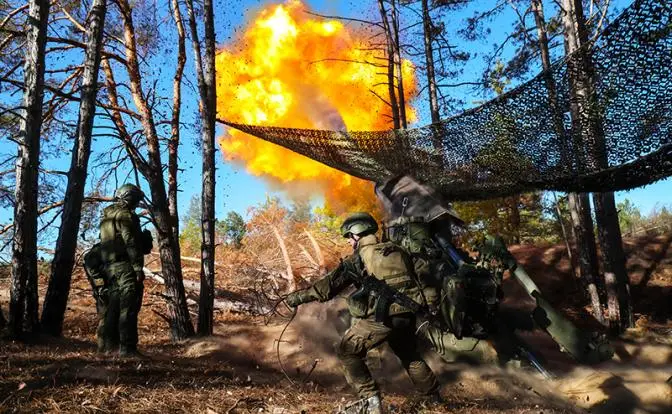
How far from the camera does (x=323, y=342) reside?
24.0 ft

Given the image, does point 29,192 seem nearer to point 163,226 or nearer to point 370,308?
point 163,226

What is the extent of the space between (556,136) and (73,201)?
5828 mm

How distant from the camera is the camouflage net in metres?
4.34

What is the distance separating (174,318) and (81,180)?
242 centimetres

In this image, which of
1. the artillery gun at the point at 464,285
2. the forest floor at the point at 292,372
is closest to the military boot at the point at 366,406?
the forest floor at the point at 292,372

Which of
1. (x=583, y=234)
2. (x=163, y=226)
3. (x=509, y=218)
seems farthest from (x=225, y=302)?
(x=509, y=218)

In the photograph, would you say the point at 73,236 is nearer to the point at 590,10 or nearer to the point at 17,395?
the point at 17,395

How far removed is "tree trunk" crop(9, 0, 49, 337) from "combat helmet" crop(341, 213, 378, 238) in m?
3.64

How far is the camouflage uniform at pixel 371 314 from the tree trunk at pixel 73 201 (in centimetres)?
343

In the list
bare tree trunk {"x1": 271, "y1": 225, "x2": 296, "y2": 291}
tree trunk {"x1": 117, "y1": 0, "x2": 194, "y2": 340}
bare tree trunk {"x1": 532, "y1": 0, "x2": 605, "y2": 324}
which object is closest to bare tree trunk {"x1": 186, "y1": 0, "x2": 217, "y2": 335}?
tree trunk {"x1": 117, "y1": 0, "x2": 194, "y2": 340}

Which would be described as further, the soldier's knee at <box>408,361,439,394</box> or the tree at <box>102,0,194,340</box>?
the tree at <box>102,0,194,340</box>

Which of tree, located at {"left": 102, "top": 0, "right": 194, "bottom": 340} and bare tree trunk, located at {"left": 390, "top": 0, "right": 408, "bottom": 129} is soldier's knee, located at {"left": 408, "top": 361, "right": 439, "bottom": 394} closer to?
tree, located at {"left": 102, "top": 0, "right": 194, "bottom": 340}

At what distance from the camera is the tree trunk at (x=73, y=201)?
5.96 m

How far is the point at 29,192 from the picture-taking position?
552cm
